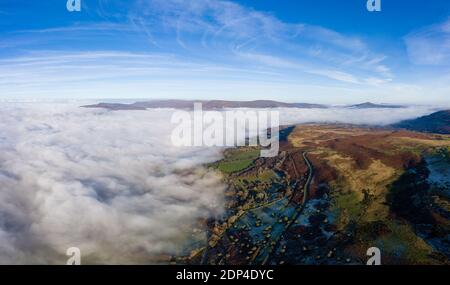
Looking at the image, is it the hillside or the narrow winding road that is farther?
the narrow winding road

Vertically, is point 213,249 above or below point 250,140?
below

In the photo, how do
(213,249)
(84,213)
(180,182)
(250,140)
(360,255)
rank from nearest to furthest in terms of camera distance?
(360,255)
(213,249)
(84,213)
(180,182)
(250,140)

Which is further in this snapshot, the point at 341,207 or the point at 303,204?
the point at 303,204

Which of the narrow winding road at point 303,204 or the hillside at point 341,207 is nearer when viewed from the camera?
the hillside at point 341,207

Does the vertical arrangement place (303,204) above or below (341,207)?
below

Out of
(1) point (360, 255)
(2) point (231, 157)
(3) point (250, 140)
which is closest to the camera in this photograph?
(1) point (360, 255)

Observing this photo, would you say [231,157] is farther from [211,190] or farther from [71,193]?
[71,193]

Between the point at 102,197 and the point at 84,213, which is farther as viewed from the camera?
the point at 102,197
